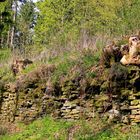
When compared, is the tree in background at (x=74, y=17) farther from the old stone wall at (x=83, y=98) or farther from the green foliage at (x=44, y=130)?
the green foliage at (x=44, y=130)

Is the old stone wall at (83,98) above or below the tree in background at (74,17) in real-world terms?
below

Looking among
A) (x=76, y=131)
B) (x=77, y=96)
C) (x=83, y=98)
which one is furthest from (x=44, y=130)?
(x=83, y=98)

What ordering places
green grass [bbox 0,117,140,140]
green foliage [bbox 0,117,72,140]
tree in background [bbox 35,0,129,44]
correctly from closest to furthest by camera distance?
green grass [bbox 0,117,140,140] → green foliage [bbox 0,117,72,140] → tree in background [bbox 35,0,129,44]

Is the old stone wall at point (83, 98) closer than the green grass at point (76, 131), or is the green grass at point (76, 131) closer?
the green grass at point (76, 131)

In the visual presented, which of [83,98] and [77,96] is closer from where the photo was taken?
[83,98]

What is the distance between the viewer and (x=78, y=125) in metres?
10.2

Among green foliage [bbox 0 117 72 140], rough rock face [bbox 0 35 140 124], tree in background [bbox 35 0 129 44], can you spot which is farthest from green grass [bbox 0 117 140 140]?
tree in background [bbox 35 0 129 44]

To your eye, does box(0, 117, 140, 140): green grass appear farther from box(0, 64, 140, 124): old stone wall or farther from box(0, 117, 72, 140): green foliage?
box(0, 64, 140, 124): old stone wall

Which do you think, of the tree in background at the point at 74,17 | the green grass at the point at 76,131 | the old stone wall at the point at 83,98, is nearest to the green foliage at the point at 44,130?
the green grass at the point at 76,131

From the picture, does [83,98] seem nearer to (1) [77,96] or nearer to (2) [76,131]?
(1) [77,96]

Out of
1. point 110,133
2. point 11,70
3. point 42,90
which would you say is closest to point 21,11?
point 11,70

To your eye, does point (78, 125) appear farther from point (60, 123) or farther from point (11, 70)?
point (11, 70)

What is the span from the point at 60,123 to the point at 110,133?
200 cm

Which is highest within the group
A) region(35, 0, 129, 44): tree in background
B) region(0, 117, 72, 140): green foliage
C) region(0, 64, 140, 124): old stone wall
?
region(35, 0, 129, 44): tree in background
